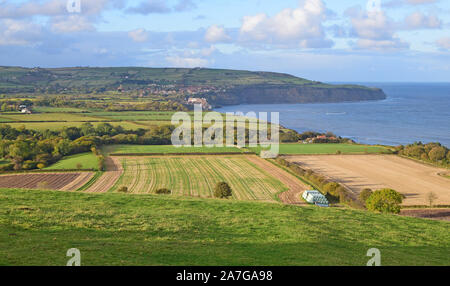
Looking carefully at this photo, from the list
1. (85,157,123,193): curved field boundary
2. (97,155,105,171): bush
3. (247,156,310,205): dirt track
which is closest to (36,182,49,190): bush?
(85,157,123,193): curved field boundary

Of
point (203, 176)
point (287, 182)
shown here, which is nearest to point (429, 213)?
point (287, 182)

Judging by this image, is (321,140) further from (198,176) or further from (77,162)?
(77,162)

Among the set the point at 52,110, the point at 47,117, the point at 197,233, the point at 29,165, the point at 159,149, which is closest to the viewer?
the point at 197,233

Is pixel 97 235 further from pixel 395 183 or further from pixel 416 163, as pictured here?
pixel 416 163

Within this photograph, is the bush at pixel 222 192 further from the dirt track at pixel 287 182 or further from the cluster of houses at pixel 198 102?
the cluster of houses at pixel 198 102
